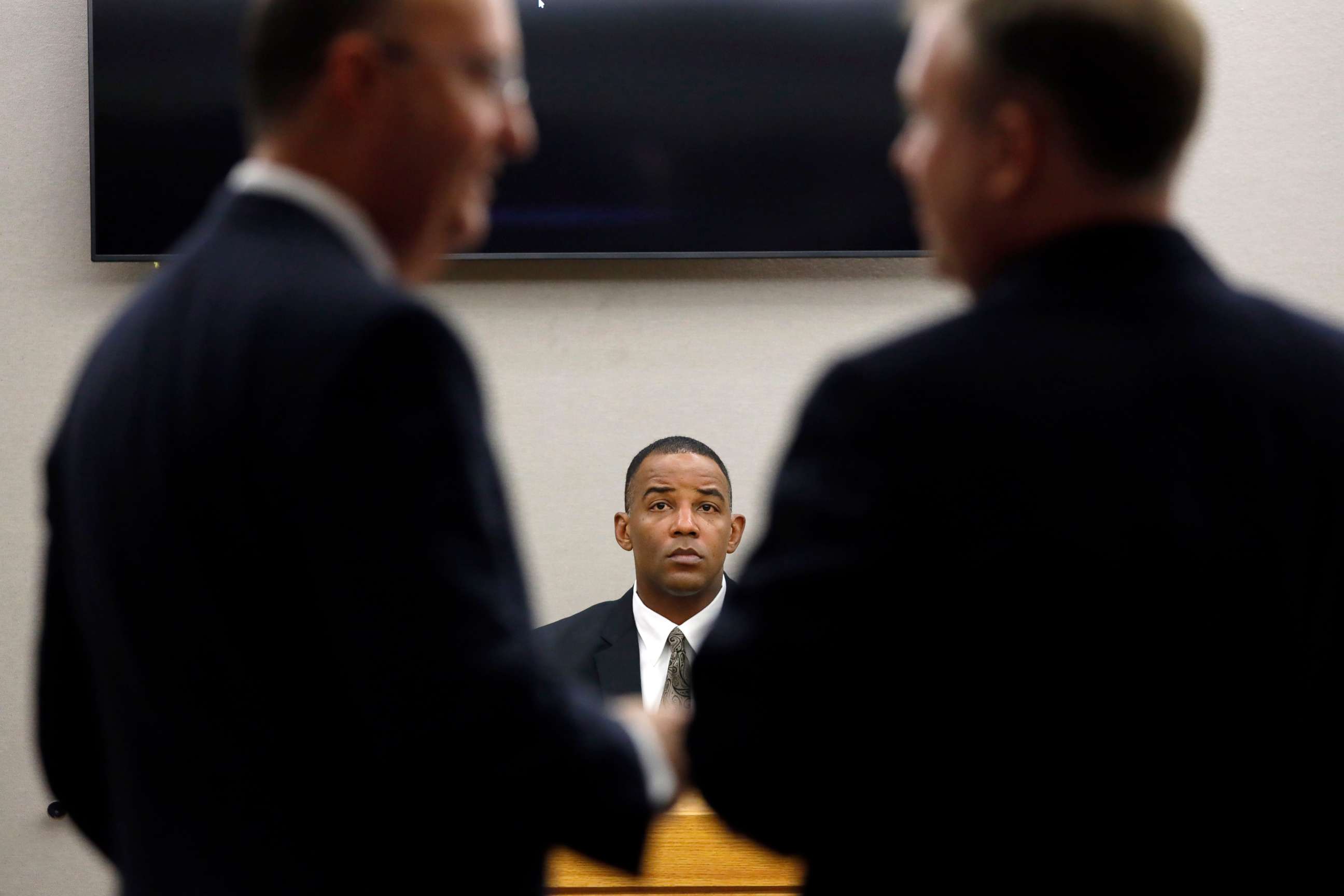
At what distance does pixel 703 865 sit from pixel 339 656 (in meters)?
1.60

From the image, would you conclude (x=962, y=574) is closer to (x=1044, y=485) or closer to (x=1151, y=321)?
(x=1044, y=485)

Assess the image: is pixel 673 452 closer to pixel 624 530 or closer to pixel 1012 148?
pixel 624 530

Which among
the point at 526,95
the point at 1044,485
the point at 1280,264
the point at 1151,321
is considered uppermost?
the point at 526,95

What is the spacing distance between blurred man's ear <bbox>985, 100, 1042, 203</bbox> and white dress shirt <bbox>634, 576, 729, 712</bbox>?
117 inches

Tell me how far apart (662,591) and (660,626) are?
10cm

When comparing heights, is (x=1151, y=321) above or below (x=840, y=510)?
above

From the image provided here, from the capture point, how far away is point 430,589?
43.4 inches

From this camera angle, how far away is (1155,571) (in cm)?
110

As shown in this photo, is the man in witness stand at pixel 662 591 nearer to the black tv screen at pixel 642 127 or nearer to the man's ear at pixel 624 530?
the man's ear at pixel 624 530

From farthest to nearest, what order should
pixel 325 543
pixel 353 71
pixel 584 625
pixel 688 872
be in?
pixel 584 625 → pixel 688 872 → pixel 353 71 → pixel 325 543

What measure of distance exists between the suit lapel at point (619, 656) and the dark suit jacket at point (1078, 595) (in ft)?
9.48

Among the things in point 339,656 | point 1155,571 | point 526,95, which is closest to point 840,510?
point 1155,571

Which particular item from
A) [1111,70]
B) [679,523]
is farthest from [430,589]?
[679,523]

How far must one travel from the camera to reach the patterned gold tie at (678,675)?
399 cm
